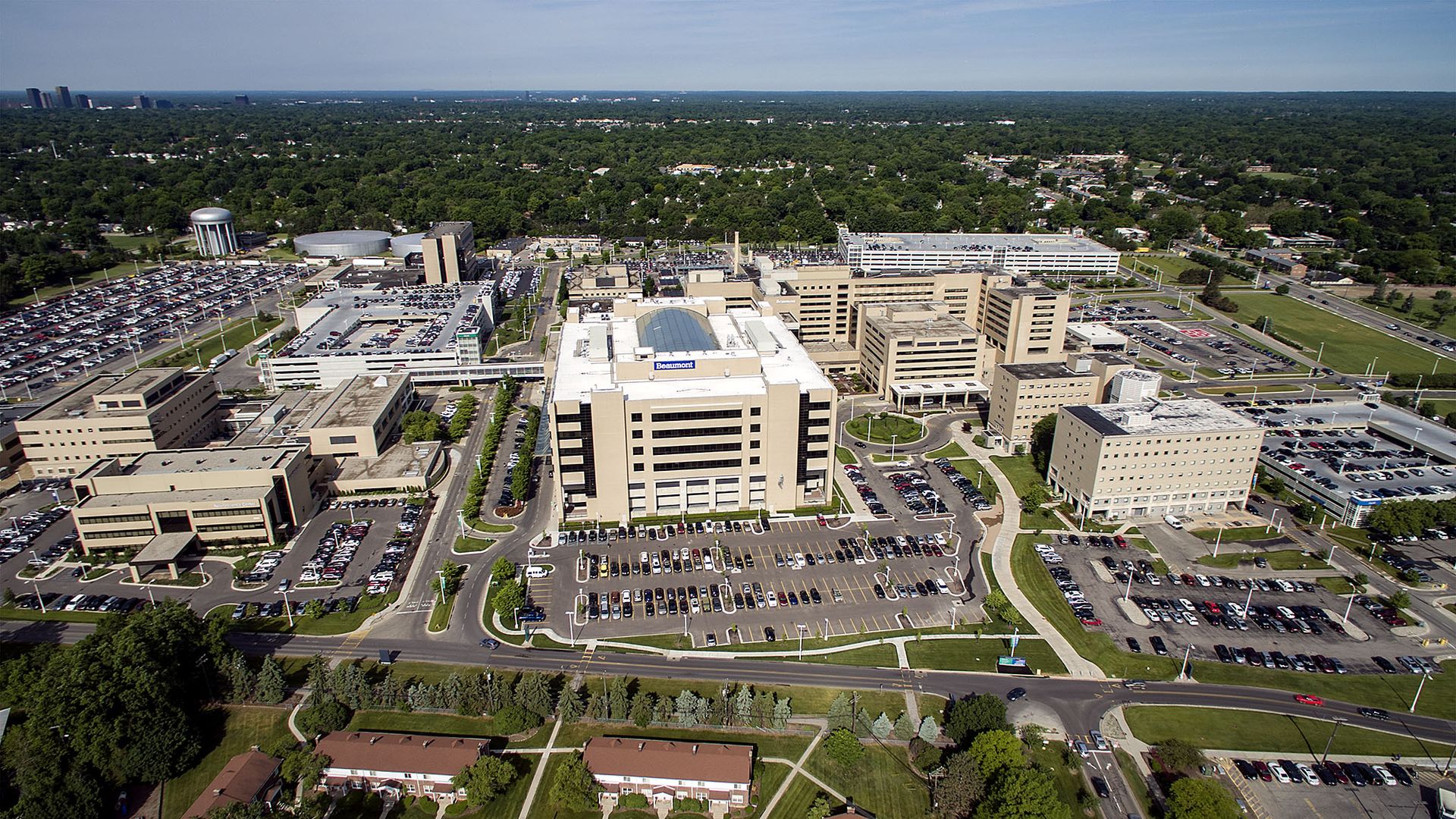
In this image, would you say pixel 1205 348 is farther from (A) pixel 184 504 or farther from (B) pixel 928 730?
(A) pixel 184 504

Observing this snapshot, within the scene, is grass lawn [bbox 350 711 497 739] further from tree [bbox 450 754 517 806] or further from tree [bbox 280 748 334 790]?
tree [bbox 450 754 517 806]

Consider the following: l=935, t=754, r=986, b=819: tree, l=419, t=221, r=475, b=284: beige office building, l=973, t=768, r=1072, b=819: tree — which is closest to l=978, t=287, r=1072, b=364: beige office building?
l=935, t=754, r=986, b=819: tree

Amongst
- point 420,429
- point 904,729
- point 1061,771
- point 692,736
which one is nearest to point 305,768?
point 692,736

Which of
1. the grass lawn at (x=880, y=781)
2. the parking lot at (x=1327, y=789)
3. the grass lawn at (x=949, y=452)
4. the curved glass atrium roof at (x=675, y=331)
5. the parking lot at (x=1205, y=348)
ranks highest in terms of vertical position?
the curved glass atrium roof at (x=675, y=331)

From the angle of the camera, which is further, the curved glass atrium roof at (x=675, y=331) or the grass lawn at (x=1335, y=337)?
the grass lawn at (x=1335, y=337)

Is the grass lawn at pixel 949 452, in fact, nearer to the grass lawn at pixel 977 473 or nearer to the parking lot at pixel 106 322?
the grass lawn at pixel 977 473

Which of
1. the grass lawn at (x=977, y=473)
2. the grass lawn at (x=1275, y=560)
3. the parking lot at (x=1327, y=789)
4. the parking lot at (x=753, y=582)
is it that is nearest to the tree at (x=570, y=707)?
the parking lot at (x=753, y=582)
